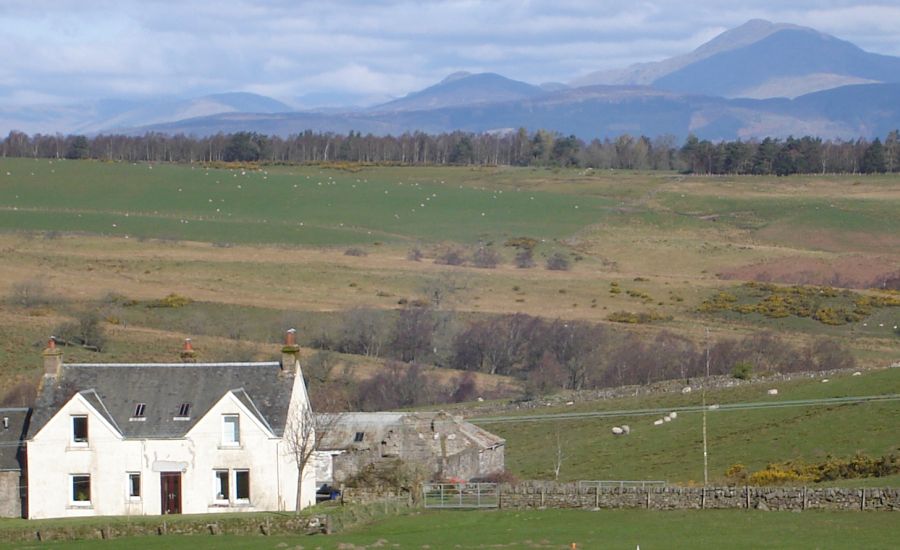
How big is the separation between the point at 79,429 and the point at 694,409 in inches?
1036

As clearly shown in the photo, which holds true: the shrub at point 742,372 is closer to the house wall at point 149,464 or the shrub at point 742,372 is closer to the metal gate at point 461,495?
the metal gate at point 461,495

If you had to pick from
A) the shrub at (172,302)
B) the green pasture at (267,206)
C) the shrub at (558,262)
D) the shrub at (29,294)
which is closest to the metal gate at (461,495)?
the shrub at (172,302)

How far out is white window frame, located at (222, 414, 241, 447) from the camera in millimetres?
44188

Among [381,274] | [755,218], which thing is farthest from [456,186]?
[381,274]

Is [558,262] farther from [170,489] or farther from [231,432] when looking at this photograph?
[170,489]

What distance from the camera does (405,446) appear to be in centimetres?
5016

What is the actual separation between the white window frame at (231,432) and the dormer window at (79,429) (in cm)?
401

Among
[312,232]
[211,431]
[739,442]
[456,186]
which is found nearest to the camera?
[211,431]

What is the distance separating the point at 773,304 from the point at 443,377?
1281 inches

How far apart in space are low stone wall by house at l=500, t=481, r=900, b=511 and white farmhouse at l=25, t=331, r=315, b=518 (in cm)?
706

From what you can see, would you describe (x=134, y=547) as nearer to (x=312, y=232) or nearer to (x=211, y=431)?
(x=211, y=431)

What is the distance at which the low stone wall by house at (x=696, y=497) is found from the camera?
38031mm

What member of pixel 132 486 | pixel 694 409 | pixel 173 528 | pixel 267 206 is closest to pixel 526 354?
pixel 694 409

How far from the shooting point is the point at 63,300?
98625mm
